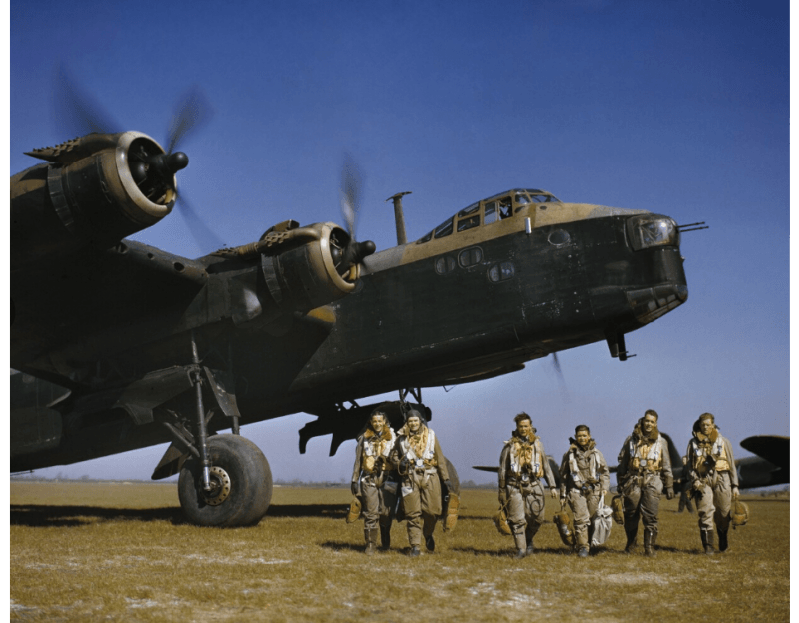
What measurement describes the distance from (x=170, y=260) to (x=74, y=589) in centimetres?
658

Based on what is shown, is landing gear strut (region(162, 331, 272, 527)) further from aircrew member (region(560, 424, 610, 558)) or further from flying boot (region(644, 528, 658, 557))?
flying boot (region(644, 528, 658, 557))

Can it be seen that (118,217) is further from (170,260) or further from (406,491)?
(406,491)

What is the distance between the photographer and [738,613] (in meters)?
6.53

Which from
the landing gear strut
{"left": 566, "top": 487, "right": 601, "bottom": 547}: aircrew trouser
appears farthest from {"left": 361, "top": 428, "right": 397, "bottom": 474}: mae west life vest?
the landing gear strut

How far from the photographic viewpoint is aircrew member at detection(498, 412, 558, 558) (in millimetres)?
9766

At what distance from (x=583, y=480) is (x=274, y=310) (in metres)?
6.03

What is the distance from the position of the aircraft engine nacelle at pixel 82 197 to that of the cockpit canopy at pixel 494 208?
535 cm

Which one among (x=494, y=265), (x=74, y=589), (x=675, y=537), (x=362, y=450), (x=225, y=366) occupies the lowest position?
(x=675, y=537)

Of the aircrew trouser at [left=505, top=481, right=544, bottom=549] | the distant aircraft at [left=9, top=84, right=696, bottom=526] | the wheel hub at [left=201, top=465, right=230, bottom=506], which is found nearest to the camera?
the aircrew trouser at [left=505, top=481, right=544, bottom=549]

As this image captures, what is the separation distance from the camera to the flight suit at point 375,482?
10.0m

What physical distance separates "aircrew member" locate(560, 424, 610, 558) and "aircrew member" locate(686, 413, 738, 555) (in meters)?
1.38

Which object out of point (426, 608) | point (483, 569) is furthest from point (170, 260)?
point (426, 608)

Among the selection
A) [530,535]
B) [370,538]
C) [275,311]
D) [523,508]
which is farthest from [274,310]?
[530,535]

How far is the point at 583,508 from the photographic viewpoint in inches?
398
